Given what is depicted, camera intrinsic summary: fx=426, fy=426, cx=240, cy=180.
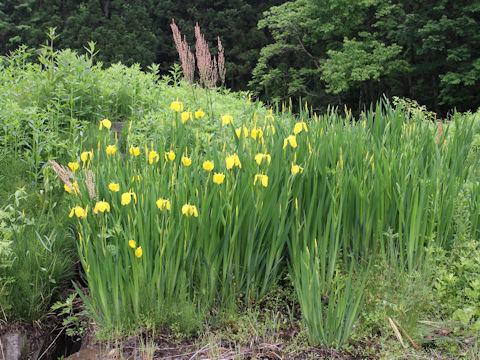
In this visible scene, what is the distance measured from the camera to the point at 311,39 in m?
19.9

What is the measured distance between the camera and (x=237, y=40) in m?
24.0

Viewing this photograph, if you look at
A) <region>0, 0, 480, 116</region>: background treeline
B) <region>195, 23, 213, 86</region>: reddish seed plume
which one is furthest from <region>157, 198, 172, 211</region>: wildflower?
<region>0, 0, 480, 116</region>: background treeline

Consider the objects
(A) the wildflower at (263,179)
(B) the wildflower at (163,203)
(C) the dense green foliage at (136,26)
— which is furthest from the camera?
Result: (C) the dense green foliage at (136,26)

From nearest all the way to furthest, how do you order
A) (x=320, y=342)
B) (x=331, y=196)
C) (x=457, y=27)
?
(x=320, y=342) < (x=331, y=196) < (x=457, y=27)

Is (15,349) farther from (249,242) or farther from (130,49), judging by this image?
(130,49)

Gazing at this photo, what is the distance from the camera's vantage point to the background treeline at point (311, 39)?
16.6 metres

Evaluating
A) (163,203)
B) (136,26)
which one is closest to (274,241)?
(163,203)

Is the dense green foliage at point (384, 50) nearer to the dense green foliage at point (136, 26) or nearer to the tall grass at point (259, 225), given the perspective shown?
the dense green foliage at point (136, 26)

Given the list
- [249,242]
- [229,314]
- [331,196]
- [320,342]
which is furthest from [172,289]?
[331,196]

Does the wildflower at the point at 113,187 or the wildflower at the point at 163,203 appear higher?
the wildflower at the point at 113,187

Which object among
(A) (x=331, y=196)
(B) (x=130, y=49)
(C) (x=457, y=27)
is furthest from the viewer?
(B) (x=130, y=49)

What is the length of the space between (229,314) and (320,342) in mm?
490

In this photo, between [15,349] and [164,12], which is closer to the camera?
[15,349]

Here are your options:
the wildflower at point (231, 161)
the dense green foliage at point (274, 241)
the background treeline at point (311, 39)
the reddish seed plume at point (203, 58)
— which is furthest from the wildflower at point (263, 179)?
the background treeline at point (311, 39)
